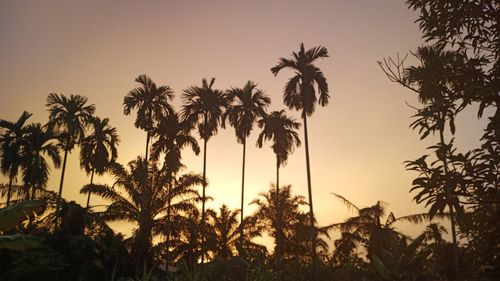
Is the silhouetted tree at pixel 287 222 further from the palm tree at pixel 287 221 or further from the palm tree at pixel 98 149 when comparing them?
the palm tree at pixel 98 149

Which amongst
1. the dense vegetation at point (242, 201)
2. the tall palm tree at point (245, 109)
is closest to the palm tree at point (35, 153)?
the dense vegetation at point (242, 201)

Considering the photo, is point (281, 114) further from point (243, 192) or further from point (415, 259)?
point (415, 259)

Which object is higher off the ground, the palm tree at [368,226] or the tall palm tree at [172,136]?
the tall palm tree at [172,136]

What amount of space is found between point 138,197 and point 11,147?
14.5 meters

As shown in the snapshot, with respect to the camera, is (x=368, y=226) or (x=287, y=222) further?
(x=287, y=222)

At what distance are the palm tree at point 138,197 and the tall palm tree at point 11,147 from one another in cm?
864

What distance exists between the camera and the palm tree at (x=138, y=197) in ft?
117

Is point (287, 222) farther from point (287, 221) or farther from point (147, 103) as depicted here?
point (147, 103)

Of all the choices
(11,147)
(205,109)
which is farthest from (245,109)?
(11,147)

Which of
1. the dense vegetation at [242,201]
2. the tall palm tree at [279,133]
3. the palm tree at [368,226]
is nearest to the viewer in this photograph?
the dense vegetation at [242,201]

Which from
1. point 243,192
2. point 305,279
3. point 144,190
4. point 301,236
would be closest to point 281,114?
point 243,192

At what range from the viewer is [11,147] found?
4094 cm

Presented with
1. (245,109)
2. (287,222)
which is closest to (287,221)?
(287,222)

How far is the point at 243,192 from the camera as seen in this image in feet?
135
